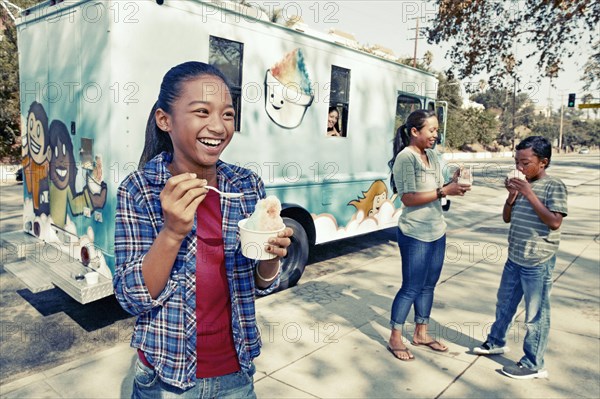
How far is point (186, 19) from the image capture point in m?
4.38

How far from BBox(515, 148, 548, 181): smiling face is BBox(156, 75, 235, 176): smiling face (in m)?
2.70

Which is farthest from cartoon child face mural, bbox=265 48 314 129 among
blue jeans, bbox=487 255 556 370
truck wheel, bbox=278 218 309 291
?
blue jeans, bbox=487 255 556 370

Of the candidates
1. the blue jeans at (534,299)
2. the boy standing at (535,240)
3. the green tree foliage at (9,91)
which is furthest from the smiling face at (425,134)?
the green tree foliage at (9,91)

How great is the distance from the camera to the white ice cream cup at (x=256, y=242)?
152 centimetres

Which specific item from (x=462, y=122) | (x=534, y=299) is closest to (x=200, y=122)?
(x=534, y=299)

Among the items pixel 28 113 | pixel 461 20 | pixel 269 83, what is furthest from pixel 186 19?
pixel 461 20

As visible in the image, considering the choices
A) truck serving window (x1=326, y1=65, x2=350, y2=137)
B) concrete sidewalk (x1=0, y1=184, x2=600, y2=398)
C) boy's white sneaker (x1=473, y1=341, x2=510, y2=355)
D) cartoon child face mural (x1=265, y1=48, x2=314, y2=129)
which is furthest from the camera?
truck serving window (x1=326, y1=65, x2=350, y2=137)

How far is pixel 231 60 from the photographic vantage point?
16.1ft

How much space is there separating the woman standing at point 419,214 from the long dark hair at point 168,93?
7.91ft

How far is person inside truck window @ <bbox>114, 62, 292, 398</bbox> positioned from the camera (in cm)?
147

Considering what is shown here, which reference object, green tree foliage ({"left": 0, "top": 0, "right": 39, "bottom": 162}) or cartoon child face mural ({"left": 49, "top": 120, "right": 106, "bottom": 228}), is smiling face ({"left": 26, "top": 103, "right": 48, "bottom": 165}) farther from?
green tree foliage ({"left": 0, "top": 0, "right": 39, "bottom": 162})

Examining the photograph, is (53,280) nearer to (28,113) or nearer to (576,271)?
(28,113)

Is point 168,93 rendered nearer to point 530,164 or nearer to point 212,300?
point 212,300

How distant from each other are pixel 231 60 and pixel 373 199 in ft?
11.1
